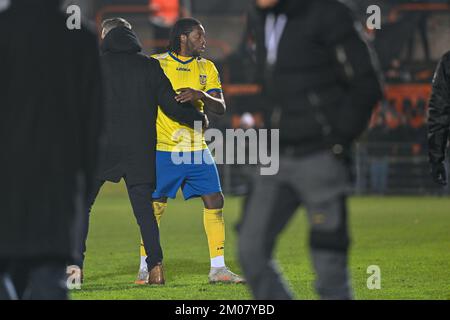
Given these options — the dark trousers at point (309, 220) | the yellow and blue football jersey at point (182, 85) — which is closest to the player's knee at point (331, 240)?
the dark trousers at point (309, 220)

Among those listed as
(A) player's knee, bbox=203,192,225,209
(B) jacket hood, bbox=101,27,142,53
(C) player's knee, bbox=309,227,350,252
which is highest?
(B) jacket hood, bbox=101,27,142,53

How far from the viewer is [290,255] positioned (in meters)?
13.3

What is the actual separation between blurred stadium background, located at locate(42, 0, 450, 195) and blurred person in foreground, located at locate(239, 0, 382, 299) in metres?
20.7

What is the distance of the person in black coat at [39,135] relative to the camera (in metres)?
5.29

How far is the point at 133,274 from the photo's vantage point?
37.0 ft

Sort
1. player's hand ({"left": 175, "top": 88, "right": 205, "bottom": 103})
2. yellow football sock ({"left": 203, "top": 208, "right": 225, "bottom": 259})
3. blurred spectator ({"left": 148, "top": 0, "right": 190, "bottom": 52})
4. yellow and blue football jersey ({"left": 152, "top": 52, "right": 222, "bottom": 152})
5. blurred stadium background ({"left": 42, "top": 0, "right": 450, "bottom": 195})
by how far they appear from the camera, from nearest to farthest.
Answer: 1. player's hand ({"left": 175, "top": 88, "right": 205, "bottom": 103})
2. yellow football sock ({"left": 203, "top": 208, "right": 225, "bottom": 259})
3. yellow and blue football jersey ({"left": 152, "top": 52, "right": 222, "bottom": 152})
4. blurred stadium background ({"left": 42, "top": 0, "right": 450, "bottom": 195})
5. blurred spectator ({"left": 148, "top": 0, "right": 190, "bottom": 52})

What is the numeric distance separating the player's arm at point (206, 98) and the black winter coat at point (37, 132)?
460 cm

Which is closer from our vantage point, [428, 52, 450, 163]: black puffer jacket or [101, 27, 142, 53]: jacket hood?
[428, 52, 450, 163]: black puffer jacket

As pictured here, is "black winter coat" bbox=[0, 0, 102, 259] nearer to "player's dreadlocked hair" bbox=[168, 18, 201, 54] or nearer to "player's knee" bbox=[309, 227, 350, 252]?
"player's knee" bbox=[309, 227, 350, 252]

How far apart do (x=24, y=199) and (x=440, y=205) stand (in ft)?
63.7

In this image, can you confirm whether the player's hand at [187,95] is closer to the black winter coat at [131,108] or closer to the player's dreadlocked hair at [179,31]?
the black winter coat at [131,108]

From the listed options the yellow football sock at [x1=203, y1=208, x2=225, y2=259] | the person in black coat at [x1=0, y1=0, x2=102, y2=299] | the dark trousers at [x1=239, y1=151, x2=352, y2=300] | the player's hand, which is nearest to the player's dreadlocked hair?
the player's hand

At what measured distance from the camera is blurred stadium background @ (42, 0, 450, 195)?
2845cm
